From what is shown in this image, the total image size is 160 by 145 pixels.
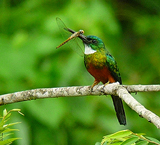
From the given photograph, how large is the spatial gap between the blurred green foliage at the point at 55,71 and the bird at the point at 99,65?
48cm

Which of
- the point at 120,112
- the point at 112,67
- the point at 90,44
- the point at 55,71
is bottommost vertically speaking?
the point at 120,112

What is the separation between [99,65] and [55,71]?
700 mm

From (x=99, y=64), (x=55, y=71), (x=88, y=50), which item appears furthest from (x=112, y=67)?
(x=55, y=71)

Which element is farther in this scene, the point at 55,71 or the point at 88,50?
the point at 55,71

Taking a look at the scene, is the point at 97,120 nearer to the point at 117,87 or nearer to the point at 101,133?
the point at 101,133

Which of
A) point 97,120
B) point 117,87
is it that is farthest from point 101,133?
point 117,87

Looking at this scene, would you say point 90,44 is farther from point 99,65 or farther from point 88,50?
point 99,65

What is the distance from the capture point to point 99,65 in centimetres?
375

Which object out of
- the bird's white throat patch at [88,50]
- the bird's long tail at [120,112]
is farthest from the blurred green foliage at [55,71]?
the bird's long tail at [120,112]

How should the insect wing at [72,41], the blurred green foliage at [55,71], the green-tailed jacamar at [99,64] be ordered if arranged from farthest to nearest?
1. the blurred green foliage at [55,71]
2. the green-tailed jacamar at [99,64]
3. the insect wing at [72,41]

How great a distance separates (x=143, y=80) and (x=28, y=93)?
3033 mm

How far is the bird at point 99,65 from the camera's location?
3.72 meters

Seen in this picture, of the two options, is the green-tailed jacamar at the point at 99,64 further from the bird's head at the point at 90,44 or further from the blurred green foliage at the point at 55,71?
the blurred green foliage at the point at 55,71

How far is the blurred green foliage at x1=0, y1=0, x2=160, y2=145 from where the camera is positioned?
404 cm
